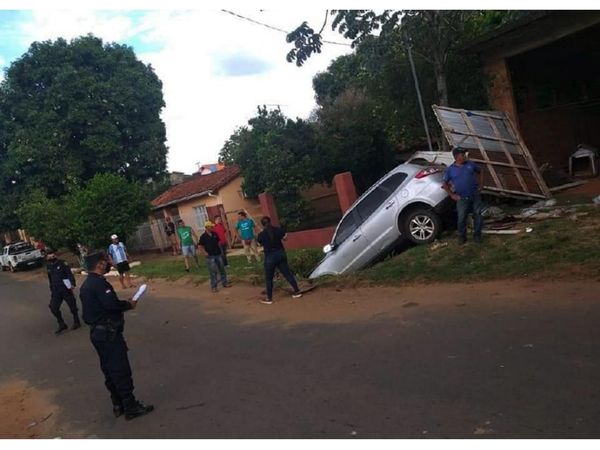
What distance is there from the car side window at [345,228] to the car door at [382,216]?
0.22 m

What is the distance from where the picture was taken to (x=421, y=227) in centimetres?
979

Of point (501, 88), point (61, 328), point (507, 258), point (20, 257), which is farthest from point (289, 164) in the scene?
point (20, 257)

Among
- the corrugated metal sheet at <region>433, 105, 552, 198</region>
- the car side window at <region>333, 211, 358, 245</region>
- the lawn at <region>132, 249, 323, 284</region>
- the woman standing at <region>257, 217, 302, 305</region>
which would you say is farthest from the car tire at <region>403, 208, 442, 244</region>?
the lawn at <region>132, 249, 323, 284</region>

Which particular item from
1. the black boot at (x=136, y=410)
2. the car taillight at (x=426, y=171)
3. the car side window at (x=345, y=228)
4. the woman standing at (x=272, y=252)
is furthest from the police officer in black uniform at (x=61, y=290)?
the car taillight at (x=426, y=171)

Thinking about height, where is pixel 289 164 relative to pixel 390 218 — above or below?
above

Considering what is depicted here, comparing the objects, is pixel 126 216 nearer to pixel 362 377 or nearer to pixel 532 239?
pixel 532 239

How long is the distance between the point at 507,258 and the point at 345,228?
3.23 m

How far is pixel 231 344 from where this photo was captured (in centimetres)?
715

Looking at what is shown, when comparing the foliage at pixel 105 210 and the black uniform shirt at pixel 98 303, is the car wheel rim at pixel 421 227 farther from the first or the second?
the foliage at pixel 105 210

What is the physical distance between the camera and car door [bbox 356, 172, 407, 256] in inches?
390

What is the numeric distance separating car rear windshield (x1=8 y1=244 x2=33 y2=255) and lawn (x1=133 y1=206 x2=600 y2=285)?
26.5m

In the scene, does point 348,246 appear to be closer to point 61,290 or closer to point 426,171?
point 426,171

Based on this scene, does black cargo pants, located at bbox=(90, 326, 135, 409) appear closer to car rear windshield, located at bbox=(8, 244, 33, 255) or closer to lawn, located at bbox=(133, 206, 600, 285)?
lawn, located at bbox=(133, 206, 600, 285)

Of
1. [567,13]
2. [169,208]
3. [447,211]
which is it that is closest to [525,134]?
[567,13]
